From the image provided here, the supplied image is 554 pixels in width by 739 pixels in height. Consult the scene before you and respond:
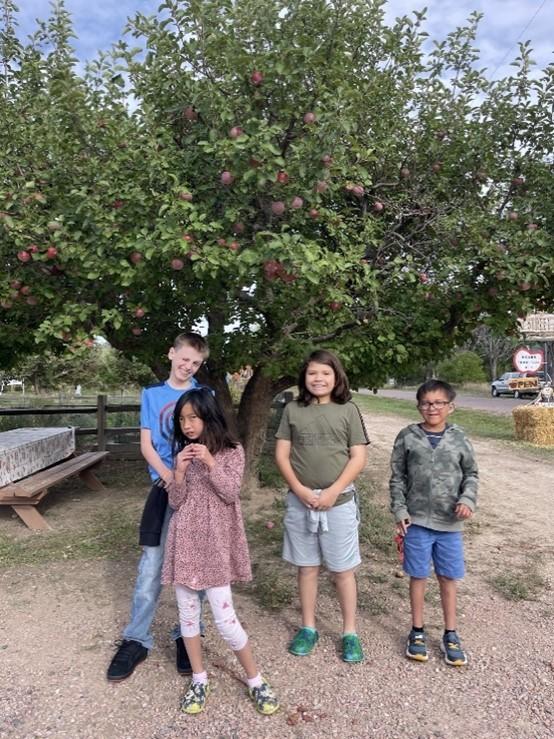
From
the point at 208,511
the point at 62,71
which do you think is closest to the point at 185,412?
the point at 208,511

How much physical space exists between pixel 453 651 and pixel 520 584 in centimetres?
147

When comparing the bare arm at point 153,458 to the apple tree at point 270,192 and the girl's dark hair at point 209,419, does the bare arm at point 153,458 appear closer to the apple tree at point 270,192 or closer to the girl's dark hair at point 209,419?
the girl's dark hair at point 209,419

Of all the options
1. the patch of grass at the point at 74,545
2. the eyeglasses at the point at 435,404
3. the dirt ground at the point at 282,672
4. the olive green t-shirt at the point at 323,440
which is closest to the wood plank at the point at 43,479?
the patch of grass at the point at 74,545

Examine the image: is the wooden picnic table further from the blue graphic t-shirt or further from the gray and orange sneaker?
the gray and orange sneaker

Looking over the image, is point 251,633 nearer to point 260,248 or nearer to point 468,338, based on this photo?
point 260,248

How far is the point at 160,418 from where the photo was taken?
293cm

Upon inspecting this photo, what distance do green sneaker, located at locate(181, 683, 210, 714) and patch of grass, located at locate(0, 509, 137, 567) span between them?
227 cm

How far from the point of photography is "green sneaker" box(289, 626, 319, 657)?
3.16 metres

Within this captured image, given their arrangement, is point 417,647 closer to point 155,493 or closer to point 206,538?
point 206,538

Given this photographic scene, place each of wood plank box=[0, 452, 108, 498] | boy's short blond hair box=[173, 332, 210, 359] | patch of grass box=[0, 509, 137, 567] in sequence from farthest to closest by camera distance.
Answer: wood plank box=[0, 452, 108, 498] → patch of grass box=[0, 509, 137, 567] → boy's short blond hair box=[173, 332, 210, 359]

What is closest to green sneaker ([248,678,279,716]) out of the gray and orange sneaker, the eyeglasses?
the gray and orange sneaker

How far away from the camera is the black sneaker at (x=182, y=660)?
297cm

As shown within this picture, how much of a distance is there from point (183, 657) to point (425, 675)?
45.9 inches

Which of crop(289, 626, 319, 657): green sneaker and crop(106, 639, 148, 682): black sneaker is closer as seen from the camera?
crop(106, 639, 148, 682): black sneaker
